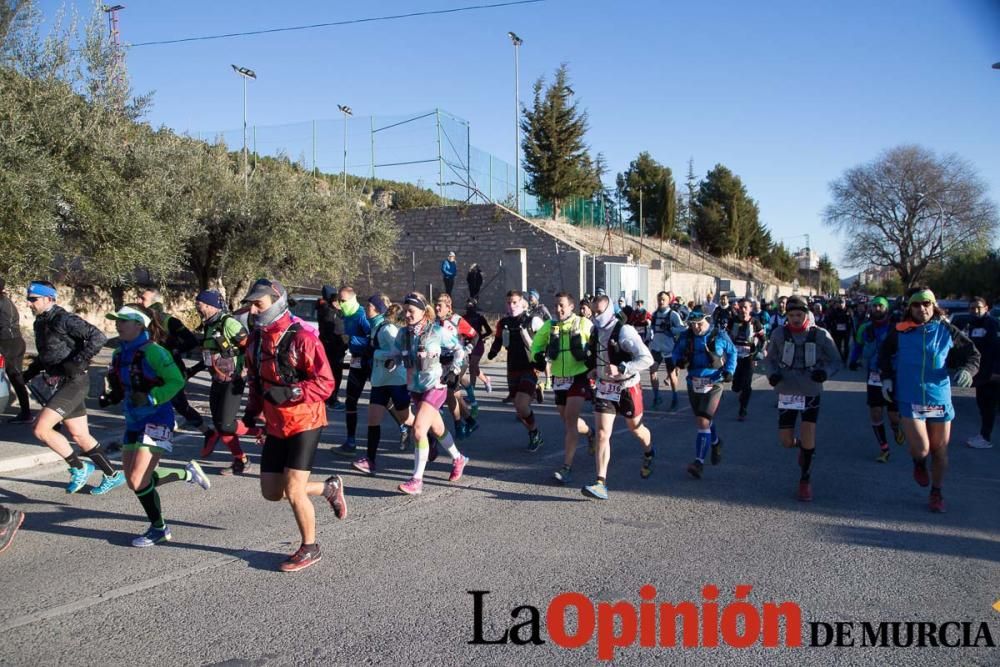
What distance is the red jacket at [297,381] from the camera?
15.7 ft

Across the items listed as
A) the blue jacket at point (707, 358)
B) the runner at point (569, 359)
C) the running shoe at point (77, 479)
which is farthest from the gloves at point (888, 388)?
the running shoe at point (77, 479)

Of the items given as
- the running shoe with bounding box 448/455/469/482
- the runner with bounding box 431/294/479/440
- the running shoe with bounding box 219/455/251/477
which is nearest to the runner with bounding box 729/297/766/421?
the runner with bounding box 431/294/479/440

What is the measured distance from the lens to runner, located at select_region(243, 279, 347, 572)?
15.6 ft

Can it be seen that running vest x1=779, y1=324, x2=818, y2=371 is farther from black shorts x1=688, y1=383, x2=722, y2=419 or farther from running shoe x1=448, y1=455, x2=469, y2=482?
running shoe x1=448, y1=455, x2=469, y2=482

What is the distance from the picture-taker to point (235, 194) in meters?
20.0

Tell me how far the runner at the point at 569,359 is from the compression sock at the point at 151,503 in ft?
11.5

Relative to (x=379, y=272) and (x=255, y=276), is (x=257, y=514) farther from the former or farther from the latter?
(x=379, y=272)

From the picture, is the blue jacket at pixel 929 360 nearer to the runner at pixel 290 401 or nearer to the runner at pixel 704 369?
the runner at pixel 704 369

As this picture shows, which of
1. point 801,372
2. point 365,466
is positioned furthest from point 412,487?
point 801,372

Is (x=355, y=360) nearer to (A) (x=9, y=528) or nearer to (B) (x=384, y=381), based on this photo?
(B) (x=384, y=381)

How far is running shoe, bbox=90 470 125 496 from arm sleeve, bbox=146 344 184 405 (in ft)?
6.58

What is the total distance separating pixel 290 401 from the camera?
4754 millimetres

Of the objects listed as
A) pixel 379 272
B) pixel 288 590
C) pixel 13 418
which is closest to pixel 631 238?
pixel 379 272

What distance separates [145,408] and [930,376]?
20.7 feet
